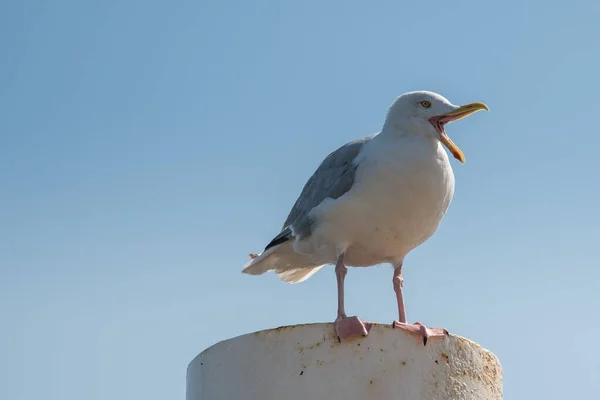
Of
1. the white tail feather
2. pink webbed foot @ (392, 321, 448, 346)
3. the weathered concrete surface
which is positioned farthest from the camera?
the white tail feather

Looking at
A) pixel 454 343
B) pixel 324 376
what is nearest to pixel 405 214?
pixel 454 343

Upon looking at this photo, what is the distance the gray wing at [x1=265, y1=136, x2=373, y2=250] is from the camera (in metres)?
7.14

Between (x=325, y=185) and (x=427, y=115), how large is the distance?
3.61ft

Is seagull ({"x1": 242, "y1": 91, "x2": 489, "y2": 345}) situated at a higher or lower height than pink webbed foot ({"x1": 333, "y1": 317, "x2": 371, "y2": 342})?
higher

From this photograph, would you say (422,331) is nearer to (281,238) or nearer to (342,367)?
(342,367)

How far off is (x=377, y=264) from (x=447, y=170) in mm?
1184

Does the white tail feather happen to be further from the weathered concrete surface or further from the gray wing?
the weathered concrete surface

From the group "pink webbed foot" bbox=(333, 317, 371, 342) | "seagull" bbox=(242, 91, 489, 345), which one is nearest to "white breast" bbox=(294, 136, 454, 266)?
"seagull" bbox=(242, 91, 489, 345)

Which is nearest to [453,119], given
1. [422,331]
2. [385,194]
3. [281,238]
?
[385,194]

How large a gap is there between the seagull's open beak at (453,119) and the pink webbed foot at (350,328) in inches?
106

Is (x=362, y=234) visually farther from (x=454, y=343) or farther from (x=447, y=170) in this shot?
(x=454, y=343)

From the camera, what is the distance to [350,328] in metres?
4.85

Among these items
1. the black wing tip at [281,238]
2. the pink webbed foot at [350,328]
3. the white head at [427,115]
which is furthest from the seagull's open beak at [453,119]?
the pink webbed foot at [350,328]

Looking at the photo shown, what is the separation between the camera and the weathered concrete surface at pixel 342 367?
4699 mm
